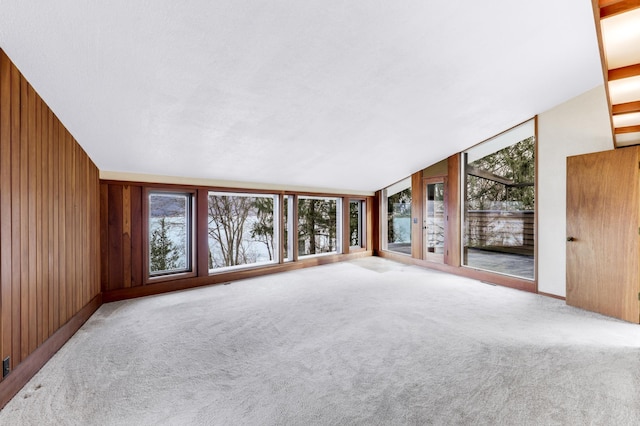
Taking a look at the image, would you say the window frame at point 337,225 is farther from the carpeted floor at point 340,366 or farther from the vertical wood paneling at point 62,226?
the vertical wood paneling at point 62,226

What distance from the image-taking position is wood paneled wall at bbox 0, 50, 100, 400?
5.98 ft

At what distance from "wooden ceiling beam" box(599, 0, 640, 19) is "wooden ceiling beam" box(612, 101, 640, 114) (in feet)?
4.26

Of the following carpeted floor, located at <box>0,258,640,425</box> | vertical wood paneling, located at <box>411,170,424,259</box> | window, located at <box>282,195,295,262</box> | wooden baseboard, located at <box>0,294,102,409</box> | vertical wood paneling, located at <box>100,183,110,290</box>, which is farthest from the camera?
vertical wood paneling, located at <box>411,170,424,259</box>

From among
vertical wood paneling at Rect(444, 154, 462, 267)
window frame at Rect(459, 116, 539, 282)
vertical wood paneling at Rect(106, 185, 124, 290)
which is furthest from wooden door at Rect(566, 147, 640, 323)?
vertical wood paneling at Rect(106, 185, 124, 290)

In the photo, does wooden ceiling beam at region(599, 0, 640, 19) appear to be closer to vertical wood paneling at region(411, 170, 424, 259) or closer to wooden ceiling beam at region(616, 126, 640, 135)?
wooden ceiling beam at region(616, 126, 640, 135)

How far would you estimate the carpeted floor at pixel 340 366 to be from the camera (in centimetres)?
162

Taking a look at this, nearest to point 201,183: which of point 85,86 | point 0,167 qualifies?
point 85,86

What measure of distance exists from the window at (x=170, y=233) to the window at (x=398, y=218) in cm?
479

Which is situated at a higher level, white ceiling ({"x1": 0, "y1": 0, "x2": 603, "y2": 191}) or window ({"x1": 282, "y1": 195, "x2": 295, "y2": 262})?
white ceiling ({"x1": 0, "y1": 0, "x2": 603, "y2": 191})

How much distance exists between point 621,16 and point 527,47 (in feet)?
2.84

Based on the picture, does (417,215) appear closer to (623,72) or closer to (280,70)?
(623,72)

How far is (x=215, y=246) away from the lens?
553 centimetres

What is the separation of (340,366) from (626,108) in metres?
3.56

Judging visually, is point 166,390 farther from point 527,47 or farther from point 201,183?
point 527,47
